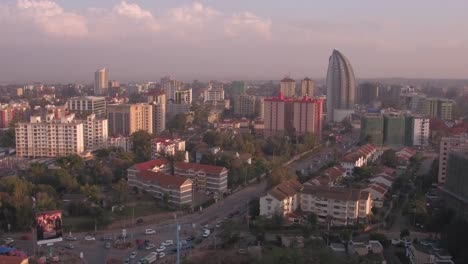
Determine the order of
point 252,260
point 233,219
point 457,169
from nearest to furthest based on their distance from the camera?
point 252,260 → point 233,219 → point 457,169

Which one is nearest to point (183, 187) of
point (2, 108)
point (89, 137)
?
point (89, 137)

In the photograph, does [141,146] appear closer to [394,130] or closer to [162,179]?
[162,179]

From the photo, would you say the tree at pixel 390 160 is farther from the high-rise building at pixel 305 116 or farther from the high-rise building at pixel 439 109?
the high-rise building at pixel 439 109

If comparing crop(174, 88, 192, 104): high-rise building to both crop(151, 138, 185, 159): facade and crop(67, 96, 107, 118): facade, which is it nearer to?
crop(67, 96, 107, 118): facade

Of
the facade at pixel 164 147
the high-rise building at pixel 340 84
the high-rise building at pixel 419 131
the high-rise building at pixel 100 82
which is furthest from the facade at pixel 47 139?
the high-rise building at pixel 100 82

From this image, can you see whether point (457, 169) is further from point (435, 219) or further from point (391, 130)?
point (391, 130)

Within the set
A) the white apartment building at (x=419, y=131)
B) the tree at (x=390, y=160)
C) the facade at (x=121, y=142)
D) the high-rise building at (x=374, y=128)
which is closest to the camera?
the tree at (x=390, y=160)
